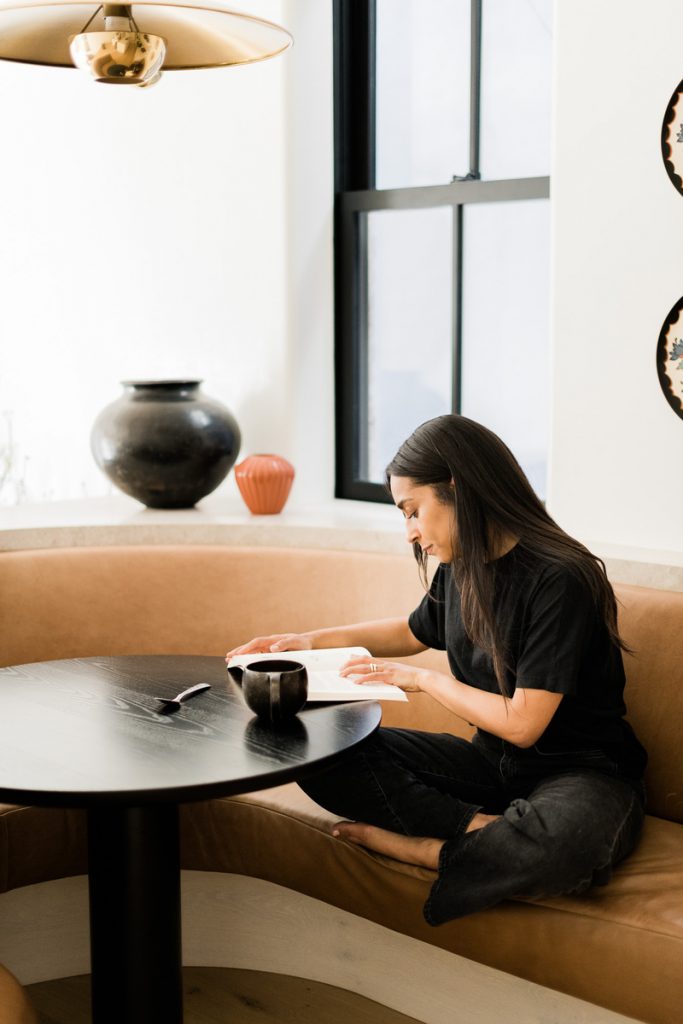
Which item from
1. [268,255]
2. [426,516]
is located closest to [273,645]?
[426,516]

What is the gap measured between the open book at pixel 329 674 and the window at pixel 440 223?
1215mm

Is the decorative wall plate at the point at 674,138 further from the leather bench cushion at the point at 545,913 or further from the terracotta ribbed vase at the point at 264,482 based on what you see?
the leather bench cushion at the point at 545,913

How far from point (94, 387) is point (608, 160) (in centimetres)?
200

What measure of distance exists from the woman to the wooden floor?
1.50ft

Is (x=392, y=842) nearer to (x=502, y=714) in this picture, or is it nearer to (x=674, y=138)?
(x=502, y=714)

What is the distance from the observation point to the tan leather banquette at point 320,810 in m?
Result: 1.88

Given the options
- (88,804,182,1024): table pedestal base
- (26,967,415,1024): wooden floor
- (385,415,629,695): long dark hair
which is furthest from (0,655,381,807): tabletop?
(26,967,415,1024): wooden floor

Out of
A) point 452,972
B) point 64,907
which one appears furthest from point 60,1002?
point 452,972

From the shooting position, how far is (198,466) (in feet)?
10.6

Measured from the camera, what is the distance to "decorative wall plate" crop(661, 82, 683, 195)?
2502 millimetres

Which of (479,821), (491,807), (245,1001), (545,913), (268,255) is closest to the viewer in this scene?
(545,913)

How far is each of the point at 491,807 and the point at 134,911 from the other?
0.70 metres

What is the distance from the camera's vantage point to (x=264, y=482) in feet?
10.4

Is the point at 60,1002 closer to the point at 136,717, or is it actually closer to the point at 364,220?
the point at 136,717
